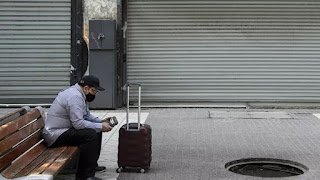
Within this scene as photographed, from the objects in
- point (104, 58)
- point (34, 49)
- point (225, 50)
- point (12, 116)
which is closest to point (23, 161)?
point (12, 116)

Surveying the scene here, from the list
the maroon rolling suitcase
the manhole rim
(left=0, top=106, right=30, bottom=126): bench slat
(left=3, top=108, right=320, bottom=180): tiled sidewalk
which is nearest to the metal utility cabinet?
(left=3, top=108, right=320, bottom=180): tiled sidewalk

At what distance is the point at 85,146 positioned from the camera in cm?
602

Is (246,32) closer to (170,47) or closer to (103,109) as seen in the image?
(170,47)

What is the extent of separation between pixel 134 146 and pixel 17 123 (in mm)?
1546

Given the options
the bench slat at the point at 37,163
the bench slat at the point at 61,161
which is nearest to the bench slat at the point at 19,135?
the bench slat at the point at 37,163

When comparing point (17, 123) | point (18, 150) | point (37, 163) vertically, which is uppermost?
point (17, 123)

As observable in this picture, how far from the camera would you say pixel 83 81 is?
242 inches

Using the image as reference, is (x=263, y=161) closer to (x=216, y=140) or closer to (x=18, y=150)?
(x=216, y=140)

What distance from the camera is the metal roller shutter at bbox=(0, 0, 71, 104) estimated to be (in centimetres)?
1255

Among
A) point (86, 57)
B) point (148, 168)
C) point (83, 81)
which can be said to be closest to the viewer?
point (83, 81)

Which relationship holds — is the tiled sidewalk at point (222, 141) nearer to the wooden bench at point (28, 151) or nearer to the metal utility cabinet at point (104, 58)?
the wooden bench at point (28, 151)

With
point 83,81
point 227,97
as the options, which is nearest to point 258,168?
point 83,81

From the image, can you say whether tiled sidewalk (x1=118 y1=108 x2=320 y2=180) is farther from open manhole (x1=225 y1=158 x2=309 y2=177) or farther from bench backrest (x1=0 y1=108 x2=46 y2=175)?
bench backrest (x1=0 y1=108 x2=46 y2=175)

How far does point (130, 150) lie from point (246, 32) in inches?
281
